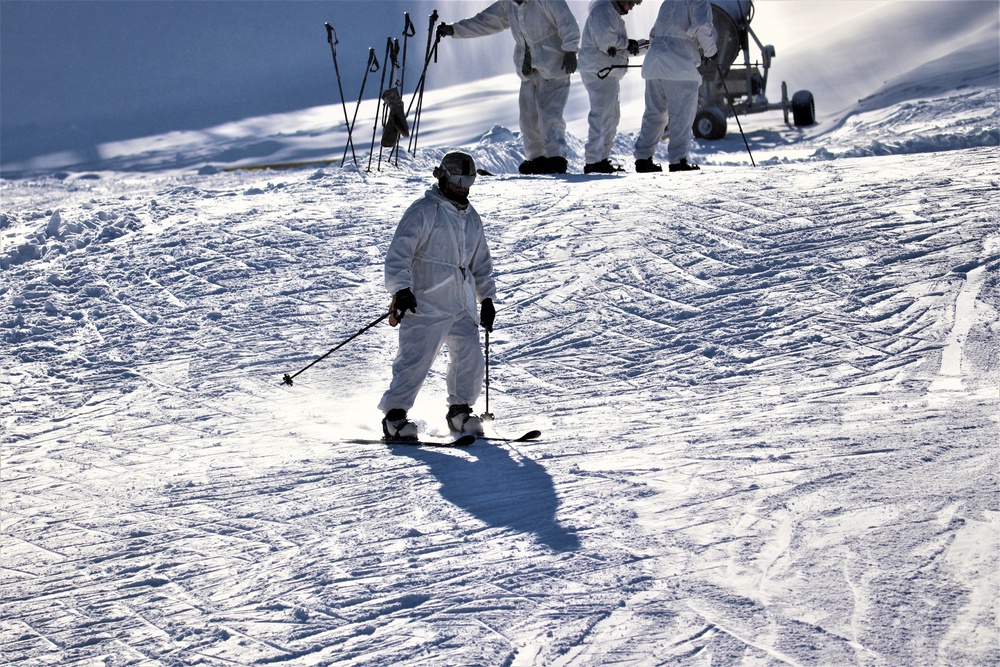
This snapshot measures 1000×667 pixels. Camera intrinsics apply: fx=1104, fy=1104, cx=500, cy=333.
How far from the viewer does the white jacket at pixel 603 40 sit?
989cm

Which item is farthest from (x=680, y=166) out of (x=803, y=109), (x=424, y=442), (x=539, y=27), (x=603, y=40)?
→ (x=803, y=109)

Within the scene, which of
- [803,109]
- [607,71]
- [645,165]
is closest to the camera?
[607,71]

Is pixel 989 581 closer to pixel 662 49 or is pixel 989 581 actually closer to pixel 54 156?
pixel 662 49

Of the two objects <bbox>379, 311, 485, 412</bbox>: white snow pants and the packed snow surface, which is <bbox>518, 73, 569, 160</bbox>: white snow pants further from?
<bbox>379, 311, 485, 412</bbox>: white snow pants

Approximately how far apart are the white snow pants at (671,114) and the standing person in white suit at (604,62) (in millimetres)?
312

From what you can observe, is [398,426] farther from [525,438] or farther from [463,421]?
[525,438]

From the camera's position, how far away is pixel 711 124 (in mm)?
17469

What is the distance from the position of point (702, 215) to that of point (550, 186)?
1890 mm

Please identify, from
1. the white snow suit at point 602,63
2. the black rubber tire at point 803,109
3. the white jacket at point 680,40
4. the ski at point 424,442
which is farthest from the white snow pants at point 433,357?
the black rubber tire at point 803,109

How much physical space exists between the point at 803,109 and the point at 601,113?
8924mm

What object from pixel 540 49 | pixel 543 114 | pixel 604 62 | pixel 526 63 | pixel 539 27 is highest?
pixel 539 27

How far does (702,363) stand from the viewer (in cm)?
610

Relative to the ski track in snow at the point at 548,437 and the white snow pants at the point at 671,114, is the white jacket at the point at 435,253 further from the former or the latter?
the white snow pants at the point at 671,114

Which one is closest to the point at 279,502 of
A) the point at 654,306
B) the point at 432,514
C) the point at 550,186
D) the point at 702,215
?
the point at 432,514
